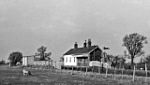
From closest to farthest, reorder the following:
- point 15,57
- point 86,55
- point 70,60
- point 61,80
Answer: point 61,80, point 86,55, point 70,60, point 15,57

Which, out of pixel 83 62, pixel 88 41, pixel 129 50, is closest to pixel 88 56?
pixel 83 62

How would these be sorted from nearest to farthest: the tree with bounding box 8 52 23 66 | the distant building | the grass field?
the grass field → the distant building → the tree with bounding box 8 52 23 66

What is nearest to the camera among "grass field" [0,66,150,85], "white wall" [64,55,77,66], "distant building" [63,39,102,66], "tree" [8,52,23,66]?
"grass field" [0,66,150,85]

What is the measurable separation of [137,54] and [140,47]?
236 cm

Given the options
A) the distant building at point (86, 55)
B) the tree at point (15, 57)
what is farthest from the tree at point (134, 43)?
the tree at point (15, 57)

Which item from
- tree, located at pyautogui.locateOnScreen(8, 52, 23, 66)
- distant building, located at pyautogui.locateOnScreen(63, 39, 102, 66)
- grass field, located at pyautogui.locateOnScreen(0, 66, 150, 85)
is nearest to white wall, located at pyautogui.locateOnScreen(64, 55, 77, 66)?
distant building, located at pyautogui.locateOnScreen(63, 39, 102, 66)

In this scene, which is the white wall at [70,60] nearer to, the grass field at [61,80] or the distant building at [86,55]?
the distant building at [86,55]

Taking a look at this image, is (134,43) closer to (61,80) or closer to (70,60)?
(70,60)

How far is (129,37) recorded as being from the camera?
77375 millimetres

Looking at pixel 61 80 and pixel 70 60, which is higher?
Result: pixel 70 60

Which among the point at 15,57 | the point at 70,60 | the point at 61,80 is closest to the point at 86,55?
the point at 70,60

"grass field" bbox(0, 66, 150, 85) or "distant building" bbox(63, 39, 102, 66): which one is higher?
"distant building" bbox(63, 39, 102, 66)

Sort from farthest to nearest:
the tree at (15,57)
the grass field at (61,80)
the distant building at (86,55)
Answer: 1. the tree at (15,57)
2. the distant building at (86,55)
3. the grass field at (61,80)

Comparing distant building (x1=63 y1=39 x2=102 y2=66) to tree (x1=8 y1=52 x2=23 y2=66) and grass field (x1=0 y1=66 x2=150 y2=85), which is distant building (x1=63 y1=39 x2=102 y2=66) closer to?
grass field (x1=0 y1=66 x2=150 y2=85)
